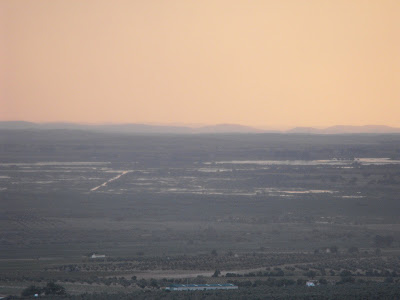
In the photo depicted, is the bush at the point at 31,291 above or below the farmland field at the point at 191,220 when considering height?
above

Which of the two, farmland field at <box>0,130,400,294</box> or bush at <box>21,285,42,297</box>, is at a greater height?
bush at <box>21,285,42,297</box>

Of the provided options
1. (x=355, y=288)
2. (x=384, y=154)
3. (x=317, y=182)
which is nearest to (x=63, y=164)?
(x=317, y=182)

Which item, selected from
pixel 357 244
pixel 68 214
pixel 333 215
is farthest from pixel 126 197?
pixel 357 244

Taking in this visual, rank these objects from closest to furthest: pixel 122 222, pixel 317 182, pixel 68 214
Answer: pixel 122 222 < pixel 68 214 < pixel 317 182

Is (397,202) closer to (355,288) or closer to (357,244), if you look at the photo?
(357,244)

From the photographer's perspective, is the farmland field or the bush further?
the farmland field

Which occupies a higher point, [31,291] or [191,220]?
[31,291]

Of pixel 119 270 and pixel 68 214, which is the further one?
pixel 68 214

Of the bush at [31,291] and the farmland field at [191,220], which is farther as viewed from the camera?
the farmland field at [191,220]

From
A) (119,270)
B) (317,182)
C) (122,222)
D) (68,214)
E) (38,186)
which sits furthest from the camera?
(317,182)

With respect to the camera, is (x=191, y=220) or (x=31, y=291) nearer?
(x=31, y=291)
